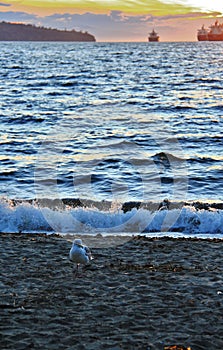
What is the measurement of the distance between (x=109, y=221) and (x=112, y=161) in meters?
11.5

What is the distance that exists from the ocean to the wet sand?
11.2 feet

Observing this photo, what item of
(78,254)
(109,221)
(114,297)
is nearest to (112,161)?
(109,221)

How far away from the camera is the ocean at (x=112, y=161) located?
56.9ft

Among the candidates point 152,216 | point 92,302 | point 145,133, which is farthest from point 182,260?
point 145,133

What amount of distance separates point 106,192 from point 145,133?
14.8 meters

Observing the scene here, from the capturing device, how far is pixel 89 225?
1725 centimetres

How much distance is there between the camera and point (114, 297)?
1001 centimetres

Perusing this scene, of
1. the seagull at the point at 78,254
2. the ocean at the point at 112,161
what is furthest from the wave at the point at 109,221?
the seagull at the point at 78,254

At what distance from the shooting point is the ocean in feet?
56.9

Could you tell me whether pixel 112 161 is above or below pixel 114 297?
below

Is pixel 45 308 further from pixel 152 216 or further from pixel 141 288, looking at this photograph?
pixel 152 216

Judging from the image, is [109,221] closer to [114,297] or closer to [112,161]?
[114,297]

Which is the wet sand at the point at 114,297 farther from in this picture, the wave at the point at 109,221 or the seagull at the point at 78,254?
the wave at the point at 109,221

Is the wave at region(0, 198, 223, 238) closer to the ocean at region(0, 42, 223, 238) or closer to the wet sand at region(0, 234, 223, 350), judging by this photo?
the ocean at region(0, 42, 223, 238)
